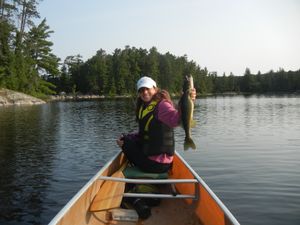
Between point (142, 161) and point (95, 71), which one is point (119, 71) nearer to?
point (95, 71)

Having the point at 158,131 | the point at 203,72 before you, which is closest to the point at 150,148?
the point at 158,131

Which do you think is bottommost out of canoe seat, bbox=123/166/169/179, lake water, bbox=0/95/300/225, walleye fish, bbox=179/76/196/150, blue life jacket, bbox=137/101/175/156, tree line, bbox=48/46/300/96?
lake water, bbox=0/95/300/225

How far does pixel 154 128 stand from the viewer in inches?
264

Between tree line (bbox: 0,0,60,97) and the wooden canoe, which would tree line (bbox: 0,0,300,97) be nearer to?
tree line (bbox: 0,0,60,97)

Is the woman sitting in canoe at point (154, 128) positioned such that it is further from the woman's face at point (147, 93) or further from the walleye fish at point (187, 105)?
the walleye fish at point (187, 105)

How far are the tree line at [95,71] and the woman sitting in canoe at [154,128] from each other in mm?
54333

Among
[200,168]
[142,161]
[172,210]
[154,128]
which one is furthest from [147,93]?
[200,168]

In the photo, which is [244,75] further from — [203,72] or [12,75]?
[12,75]

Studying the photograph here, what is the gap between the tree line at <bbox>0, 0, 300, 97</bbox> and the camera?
6825cm

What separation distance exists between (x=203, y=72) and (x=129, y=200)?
160 meters

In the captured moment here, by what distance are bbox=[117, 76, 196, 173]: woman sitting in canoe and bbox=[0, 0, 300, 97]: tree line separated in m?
54.3

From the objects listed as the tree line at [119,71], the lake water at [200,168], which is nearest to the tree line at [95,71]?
the tree line at [119,71]

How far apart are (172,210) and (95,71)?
112m

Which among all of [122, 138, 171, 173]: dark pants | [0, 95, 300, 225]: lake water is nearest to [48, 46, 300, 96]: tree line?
[0, 95, 300, 225]: lake water
